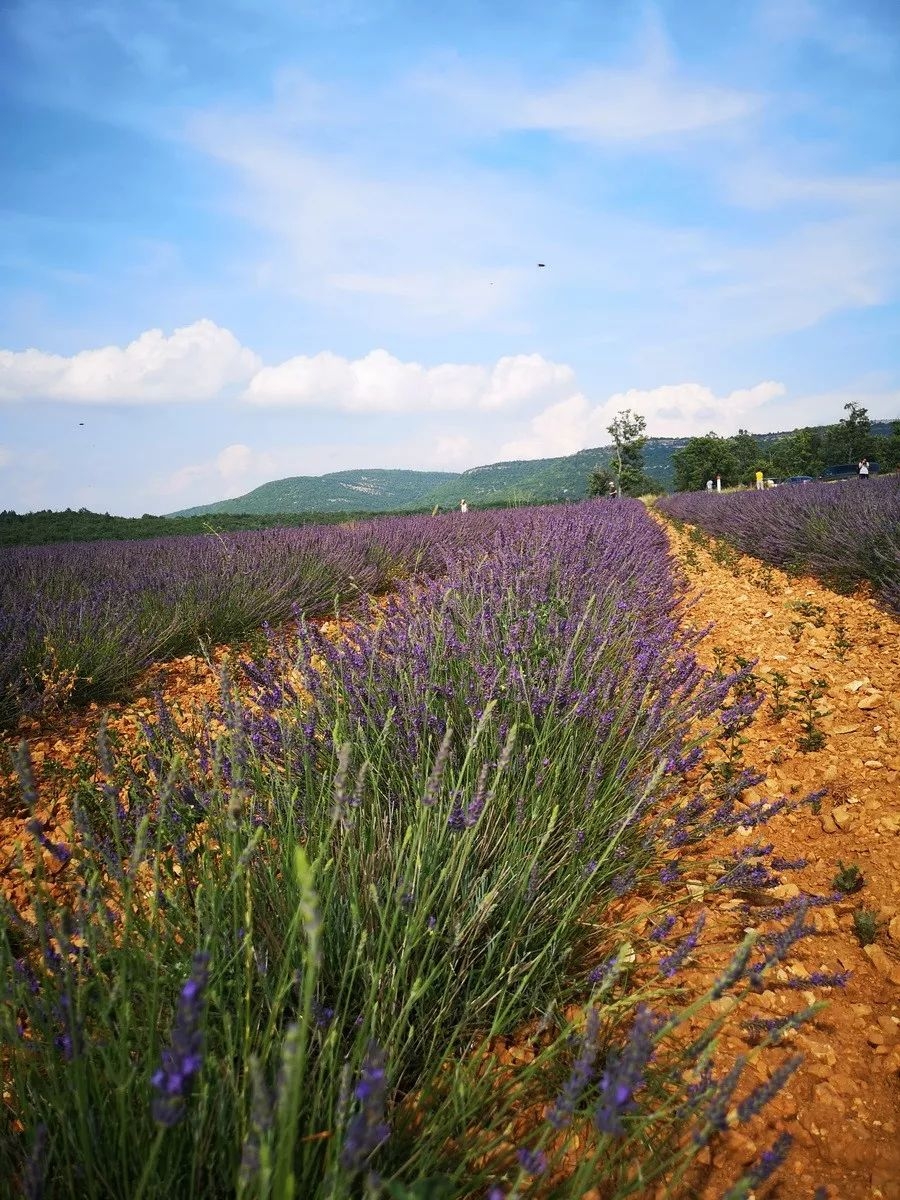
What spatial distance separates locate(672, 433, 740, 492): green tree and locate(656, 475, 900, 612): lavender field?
54.4 metres

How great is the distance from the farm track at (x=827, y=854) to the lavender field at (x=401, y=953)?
79 millimetres

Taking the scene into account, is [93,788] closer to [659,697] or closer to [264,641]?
[659,697]

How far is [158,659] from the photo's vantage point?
4.52 meters

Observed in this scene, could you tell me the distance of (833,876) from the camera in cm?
176

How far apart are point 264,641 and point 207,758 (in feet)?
10.4

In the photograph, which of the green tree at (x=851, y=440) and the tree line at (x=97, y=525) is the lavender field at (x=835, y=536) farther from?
the green tree at (x=851, y=440)

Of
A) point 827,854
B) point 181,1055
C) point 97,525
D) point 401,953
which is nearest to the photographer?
point 181,1055

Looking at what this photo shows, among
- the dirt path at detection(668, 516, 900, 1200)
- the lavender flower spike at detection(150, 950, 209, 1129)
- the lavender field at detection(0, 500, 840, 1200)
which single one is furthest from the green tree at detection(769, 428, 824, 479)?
the lavender flower spike at detection(150, 950, 209, 1129)

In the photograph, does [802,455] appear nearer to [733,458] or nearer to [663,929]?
[733,458]

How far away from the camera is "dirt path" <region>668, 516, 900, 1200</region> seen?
42.6 inches

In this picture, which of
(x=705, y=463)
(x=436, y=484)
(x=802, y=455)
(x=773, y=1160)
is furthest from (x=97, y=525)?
(x=436, y=484)

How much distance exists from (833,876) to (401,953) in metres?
1.31

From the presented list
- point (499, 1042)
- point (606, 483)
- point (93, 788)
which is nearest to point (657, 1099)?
point (499, 1042)

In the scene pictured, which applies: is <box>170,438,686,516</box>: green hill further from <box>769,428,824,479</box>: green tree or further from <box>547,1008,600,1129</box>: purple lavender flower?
<box>547,1008,600,1129</box>: purple lavender flower
